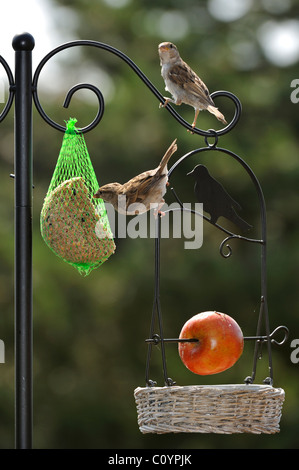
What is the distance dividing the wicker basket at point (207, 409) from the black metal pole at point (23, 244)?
28cm

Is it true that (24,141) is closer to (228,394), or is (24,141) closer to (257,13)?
(228,394)

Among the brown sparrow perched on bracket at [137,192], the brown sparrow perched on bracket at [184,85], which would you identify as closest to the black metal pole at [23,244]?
the brown sparrow perched on bracket at [137,192]

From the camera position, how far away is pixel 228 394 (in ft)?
5.64

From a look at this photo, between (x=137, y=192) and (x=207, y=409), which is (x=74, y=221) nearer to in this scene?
(x=137, y=192)

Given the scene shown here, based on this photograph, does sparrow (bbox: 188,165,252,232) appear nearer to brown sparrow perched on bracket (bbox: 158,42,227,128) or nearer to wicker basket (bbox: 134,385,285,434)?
brown sparrow perched on bracket (bbox: 158,42,227,128)

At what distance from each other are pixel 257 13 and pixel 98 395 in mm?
3212

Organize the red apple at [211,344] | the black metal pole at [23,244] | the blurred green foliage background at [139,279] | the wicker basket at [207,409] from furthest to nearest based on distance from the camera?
the blurred green foliage background at [139,279] → the red apple at [211,344] → the wicker basket at [207,409] → the black metal pole at [23,244]

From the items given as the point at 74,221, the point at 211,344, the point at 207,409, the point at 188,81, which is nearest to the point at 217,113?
the point at 188,81

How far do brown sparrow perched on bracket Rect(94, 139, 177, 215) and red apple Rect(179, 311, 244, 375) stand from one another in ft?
1.00

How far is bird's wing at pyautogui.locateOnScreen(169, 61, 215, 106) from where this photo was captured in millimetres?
1953

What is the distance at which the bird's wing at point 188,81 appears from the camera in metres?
1.95

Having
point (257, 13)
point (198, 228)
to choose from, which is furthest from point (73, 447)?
point (257, 13)

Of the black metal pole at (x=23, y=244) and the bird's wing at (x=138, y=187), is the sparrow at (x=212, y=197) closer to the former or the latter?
the bird's wing at (x=138, y=187)

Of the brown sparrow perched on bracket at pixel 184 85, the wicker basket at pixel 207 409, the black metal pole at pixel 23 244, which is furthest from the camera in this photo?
the brown sparrow perched on bracket at pixel 184 85
